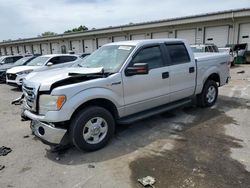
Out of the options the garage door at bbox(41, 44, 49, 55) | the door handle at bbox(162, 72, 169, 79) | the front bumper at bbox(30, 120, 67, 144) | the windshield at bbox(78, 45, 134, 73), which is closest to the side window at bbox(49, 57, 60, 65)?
the windshield at bbox(78, 45, 134, 73)

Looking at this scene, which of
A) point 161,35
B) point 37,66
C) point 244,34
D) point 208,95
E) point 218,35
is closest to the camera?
point 208,95

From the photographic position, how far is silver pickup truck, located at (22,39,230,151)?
396 cm

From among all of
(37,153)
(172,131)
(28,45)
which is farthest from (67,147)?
(28,45)

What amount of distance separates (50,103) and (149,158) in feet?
6.20

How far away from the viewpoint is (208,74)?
6.55 metres

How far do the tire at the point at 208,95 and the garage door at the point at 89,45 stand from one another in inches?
1142

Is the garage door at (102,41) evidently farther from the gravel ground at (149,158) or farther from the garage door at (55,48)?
the gravel ground at (149,158)

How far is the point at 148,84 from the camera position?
4930 mm

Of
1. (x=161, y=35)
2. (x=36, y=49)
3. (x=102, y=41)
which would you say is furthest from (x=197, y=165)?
(x=36, y=49)

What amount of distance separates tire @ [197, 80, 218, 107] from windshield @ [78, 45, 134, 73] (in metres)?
2.88

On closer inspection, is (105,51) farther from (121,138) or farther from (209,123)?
(209,123)

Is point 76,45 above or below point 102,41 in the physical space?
below

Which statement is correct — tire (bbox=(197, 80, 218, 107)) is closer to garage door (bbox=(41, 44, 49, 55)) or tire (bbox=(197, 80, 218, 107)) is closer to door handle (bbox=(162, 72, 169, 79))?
door handle (bbox=(162, 72, 169, 79))

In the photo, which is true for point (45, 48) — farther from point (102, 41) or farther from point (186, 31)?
point (186, 31)
